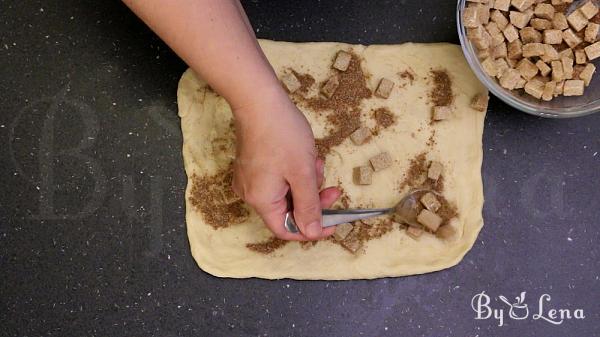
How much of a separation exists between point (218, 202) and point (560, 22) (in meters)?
0.77

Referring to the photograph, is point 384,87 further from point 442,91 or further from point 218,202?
point 218,202

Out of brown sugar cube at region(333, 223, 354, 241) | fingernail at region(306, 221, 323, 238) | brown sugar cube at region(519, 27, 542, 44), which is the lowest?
brown sugar cube at region(333, 223, 354, 241)

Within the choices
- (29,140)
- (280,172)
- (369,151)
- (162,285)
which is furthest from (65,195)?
(369,151)

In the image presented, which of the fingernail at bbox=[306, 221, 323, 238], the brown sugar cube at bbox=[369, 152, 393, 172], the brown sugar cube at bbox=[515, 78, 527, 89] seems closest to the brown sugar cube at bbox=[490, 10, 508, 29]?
the brown sugar cube at bbox=[515, 78, 527, 89]

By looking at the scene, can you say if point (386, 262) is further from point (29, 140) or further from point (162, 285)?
point (29, 140)

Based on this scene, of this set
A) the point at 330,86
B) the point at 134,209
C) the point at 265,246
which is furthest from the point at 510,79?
the point at 134,209

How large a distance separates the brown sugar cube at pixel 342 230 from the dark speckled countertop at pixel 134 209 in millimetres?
123

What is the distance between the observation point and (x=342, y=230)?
1108 mm

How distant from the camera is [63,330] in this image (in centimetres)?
114

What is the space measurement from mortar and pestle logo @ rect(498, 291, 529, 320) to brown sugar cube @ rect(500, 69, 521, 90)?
45 cm

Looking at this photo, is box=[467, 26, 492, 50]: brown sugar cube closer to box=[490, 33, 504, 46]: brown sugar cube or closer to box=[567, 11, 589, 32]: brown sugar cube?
box=[490, 33, 504, 46]: brown sugar cube

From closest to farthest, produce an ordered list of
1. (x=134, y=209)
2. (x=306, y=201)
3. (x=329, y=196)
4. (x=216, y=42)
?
(x=216, y=42) < (x=306, y=201) < (x=329, y=196) < (x=134, y=209)

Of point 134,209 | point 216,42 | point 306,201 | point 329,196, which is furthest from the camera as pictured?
point 134,209

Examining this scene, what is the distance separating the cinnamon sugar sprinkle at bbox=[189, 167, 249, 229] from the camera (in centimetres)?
111
